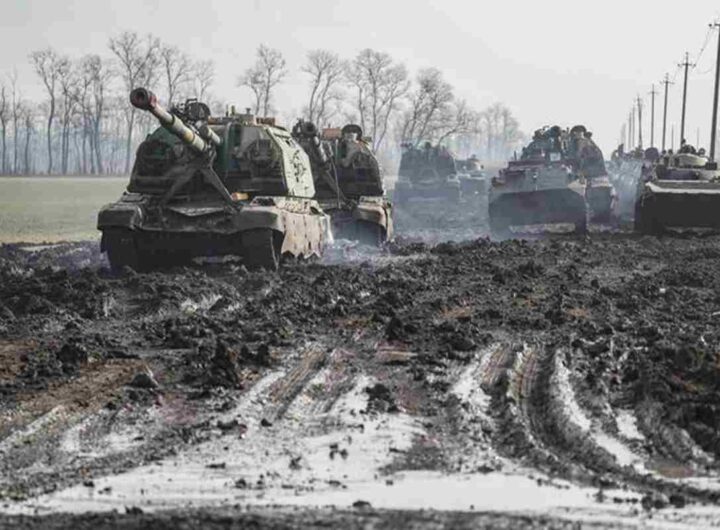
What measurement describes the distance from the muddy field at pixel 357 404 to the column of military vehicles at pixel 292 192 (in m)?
1.92

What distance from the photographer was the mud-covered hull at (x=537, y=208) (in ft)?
89.1

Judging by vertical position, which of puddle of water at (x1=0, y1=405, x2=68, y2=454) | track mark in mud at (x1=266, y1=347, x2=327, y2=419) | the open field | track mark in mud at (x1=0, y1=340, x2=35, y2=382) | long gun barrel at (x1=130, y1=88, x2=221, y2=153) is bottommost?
the open field

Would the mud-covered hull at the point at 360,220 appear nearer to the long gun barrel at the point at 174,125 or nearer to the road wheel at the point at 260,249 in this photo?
the long gun barrel at the point at 174,125

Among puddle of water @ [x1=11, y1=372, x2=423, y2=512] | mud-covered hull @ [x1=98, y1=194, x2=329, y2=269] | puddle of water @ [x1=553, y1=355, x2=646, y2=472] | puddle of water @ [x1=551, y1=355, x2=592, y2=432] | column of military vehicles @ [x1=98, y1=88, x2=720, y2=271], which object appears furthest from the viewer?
column of military vehicles @ [x1=98, y1=88, x2=720, y2=271]

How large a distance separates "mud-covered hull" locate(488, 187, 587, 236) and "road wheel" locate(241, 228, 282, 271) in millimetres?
10923

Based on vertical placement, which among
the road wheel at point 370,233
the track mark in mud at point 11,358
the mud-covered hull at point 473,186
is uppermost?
the track mark in mud at point 11,358

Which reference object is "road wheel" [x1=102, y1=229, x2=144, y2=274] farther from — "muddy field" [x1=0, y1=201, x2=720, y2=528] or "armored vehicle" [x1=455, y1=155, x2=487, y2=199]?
"armored vehicle" [x1=455, y1=155, x2=487, y2=199]

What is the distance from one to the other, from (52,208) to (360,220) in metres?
22.7

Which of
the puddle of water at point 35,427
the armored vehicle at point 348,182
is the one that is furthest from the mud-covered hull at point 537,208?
the puddle of water at point 35,427

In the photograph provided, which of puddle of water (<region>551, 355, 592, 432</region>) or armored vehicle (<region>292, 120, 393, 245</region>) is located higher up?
armored vehicle (<region>292, 120, 393, 245</region>)

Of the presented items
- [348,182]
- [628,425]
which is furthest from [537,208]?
[628,425]

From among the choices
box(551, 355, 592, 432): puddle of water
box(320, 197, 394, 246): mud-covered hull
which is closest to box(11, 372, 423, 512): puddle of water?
box(551, 355, 592, 432): puddle of water

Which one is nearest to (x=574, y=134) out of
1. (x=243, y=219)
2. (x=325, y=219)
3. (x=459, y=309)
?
(x=325, y=219)

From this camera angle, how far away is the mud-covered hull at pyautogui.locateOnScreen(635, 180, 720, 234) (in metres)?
25.7
